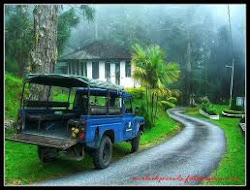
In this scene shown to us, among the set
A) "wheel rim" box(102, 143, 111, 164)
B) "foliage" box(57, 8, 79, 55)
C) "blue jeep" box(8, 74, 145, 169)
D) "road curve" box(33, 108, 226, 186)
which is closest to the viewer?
"road curve" box(33, 108, 226, 186)

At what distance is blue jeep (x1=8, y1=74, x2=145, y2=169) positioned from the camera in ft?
30.2

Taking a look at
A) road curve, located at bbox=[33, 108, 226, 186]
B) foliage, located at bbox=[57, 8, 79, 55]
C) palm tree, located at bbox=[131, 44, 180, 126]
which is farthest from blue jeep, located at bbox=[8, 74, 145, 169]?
foliage, located at bbox=[57, 8, 79, 55]

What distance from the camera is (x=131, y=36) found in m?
61.5

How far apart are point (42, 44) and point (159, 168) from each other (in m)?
6.83

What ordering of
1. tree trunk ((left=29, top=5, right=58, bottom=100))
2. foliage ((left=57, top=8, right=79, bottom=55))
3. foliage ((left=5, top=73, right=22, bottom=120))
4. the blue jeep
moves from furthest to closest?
foliage ((left=57, top=8, right=79, bottom=55)) → foliage ((left=5, top=73, right=22, bottom=120)) → tree trunk ((left=29, top=5, right=58, bottom=100)) → the blue jeep

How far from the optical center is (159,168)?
1041cm

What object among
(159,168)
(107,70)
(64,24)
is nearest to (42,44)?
(159,168)

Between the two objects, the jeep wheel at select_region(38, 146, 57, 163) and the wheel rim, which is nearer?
the jeep wheel at select_region(38, 146, 57, 163)

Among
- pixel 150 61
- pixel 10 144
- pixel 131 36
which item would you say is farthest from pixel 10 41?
pixel 131 36

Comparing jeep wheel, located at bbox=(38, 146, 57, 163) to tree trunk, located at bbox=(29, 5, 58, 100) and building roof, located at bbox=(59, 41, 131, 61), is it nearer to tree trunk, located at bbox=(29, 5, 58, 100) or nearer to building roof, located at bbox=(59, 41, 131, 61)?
tree trunk, located at bbox=(29, 5, 58, 100)

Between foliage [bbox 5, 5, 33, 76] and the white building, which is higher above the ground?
foliage [bbox 5, 5, 33, 76]

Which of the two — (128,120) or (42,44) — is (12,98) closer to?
(42,44)

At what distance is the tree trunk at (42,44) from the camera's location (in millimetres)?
13461

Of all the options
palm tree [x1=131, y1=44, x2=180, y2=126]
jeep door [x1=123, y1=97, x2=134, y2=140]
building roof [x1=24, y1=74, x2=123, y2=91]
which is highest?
palm tree [x1=131, y1=44, x2=180, y2=126]
